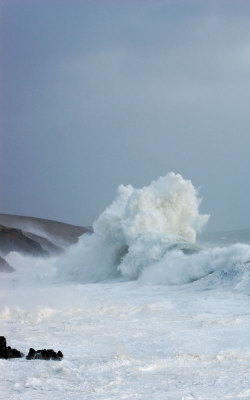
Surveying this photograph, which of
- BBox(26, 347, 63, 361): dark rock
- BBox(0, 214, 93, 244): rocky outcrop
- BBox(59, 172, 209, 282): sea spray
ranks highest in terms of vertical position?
BBox(0, 214, 93, 244): rocky outcrop

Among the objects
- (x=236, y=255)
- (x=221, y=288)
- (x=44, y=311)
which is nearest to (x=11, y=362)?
(x=44, y=311)

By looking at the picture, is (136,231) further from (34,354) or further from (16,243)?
(16,243)

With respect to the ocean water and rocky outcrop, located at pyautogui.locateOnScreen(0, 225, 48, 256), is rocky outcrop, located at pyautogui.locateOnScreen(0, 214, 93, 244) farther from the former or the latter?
the ocean water

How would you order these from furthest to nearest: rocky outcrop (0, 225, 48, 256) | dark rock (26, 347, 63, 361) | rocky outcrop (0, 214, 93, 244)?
rocky outcrop (0, 214, 93, 244) → rocky outcrop (0, 225, 48, 256) → dark rock (26, 347, 63, 361)

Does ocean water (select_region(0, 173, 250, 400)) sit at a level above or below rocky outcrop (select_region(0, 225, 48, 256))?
below

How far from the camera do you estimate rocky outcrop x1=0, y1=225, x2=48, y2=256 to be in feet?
120

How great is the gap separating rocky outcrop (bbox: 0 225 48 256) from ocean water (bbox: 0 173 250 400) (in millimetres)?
14699

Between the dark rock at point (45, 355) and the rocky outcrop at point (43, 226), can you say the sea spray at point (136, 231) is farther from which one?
the rocky outcrop at point (43, 226)

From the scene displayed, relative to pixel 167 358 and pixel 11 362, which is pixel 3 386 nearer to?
pixel 11 362

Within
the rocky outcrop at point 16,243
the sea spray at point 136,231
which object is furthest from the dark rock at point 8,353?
the rocky outcrop at point 16,243

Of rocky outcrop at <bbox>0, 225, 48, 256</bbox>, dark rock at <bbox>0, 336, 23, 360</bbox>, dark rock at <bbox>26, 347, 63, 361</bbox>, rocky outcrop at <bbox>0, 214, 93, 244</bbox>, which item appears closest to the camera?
dark rock at <bbox>26, 347, 63, 361</bbox>

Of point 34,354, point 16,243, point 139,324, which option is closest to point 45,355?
point 34,354

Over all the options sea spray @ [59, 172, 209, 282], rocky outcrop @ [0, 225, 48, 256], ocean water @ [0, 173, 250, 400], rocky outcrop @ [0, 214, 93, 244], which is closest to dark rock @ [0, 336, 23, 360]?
ocean water @ [0, 173, 250, 400]

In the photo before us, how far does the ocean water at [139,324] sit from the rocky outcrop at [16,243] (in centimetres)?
1470
